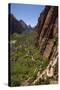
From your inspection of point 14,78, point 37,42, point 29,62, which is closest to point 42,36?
point 37,42

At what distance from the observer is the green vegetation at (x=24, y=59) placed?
2.50m

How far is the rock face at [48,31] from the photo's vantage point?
2.58 meters

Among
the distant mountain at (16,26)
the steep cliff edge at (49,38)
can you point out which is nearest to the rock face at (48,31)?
the steep cliff edge at (49,38)

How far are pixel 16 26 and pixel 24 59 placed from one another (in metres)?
0.31

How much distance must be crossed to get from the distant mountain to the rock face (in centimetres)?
11

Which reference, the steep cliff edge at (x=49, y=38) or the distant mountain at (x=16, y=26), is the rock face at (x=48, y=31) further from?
the distant mountain at (x=16, y=26)

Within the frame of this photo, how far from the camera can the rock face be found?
258cm

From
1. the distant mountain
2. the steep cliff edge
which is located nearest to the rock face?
the steep cliff edge

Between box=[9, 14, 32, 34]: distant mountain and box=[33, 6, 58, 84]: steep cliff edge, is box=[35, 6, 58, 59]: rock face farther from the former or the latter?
box=[9, 14, 32, 34]: distant mountain

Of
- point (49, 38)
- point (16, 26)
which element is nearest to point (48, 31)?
point (49, 38)

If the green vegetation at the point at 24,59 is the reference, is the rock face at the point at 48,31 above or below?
above

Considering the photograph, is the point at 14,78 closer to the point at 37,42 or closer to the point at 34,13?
the point at 37,42

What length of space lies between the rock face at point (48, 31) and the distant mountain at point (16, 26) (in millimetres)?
113

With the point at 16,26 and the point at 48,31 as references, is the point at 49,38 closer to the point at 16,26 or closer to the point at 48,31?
the point at 48,31
